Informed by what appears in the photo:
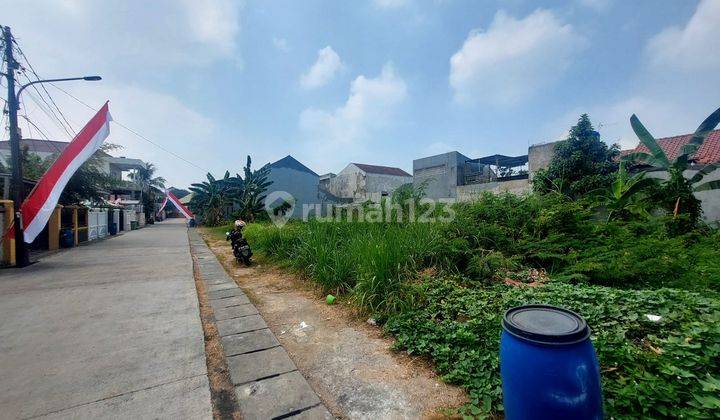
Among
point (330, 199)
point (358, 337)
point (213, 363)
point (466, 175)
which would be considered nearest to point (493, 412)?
point (358, 337)

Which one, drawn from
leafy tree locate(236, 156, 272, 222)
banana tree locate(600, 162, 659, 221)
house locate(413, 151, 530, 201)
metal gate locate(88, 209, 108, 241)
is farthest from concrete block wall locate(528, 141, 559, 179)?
metal gate locate(88, 209, 108, 241)

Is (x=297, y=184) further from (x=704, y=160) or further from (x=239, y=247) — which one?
(x=704, y=160)

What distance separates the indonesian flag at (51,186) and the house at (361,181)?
67.2 ft

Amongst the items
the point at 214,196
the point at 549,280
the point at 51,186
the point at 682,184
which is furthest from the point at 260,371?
the point at 214,196

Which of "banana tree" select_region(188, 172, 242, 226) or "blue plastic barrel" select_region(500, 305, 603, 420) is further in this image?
"banana tree" select_region(188, 172, 242, 226)

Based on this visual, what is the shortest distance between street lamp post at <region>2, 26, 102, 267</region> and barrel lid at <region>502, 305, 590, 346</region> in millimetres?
10846

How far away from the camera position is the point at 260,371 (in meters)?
2.56

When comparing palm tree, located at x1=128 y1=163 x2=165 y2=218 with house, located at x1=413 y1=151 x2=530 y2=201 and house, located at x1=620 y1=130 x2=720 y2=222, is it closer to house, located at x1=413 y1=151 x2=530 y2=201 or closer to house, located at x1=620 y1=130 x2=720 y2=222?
house, located at x1=413 y1=151 x2=530 y2=201

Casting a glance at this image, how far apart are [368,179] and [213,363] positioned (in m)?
26.8

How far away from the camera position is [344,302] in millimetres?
4336

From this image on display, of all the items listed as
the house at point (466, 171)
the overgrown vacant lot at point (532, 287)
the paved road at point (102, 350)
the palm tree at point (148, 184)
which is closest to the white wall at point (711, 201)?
the overgrown vacant lot at point (532, 287)

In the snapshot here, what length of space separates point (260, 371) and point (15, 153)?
9.90 m

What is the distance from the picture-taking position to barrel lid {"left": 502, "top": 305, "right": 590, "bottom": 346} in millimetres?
1461

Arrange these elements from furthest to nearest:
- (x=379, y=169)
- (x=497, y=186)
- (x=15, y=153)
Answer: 1. (x=379, y=169)
2. (x=497, y=186)
3. (x=15, y=153)
